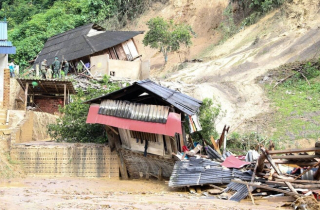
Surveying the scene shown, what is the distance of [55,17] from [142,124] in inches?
1223

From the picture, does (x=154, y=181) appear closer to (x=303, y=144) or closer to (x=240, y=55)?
(x=303, y=144)

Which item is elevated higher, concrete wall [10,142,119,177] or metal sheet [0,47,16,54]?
metal sheet [0,47,16,54]

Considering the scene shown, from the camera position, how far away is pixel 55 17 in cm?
4319

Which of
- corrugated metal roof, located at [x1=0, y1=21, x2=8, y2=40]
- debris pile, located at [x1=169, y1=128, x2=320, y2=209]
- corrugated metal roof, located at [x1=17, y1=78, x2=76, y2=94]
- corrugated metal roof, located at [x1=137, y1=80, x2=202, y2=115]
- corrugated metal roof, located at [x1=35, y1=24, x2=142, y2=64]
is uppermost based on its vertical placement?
corrugated metal roof, located at [x1=35, y1=24, x2=142, y2=64]

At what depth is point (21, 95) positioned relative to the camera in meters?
25.8

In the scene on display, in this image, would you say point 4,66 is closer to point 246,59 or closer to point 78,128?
point 78,128

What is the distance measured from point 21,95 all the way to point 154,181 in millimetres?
12670

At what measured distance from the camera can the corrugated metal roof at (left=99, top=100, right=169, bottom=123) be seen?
586 inches

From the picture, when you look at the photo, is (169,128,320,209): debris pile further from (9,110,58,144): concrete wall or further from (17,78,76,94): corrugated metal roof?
(17,78,76,94): corrugated metal roof

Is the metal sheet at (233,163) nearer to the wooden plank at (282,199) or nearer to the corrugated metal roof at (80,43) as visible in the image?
the wooden plank at (282,199)

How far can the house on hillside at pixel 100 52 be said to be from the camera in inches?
1109

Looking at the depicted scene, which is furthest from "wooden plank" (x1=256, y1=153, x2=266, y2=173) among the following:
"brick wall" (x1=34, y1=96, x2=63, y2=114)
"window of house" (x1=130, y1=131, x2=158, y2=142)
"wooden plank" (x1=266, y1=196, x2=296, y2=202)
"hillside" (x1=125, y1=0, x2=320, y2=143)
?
"brick wall" (x1=34, y1=96, x2=63, y2=114)

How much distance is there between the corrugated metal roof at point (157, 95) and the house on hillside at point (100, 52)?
12.1 metres

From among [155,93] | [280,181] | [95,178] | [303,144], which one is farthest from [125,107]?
[303,144]
